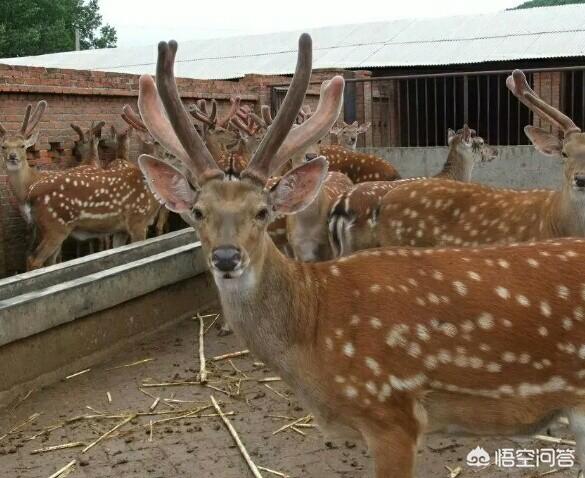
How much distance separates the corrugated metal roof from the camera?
53.7 feet

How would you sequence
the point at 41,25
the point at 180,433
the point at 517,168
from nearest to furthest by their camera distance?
the point at 180,433
the point at 517,168
the point at 41,25

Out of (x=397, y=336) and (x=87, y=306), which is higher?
(x=397, y=336)

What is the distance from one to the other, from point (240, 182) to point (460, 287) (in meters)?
0.98

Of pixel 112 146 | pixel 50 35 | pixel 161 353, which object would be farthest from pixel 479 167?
pixel 50 35

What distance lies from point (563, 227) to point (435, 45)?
531 inches

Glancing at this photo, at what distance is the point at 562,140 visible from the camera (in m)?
5.50

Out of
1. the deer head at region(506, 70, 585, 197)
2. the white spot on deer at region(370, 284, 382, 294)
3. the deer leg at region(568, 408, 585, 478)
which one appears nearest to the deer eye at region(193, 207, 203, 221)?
the white spot on deer at region(370, 284, 382, 294)

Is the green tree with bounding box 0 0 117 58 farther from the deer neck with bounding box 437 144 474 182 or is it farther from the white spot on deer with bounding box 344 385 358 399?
the white spot on deer with bounding box 344 385 358 399

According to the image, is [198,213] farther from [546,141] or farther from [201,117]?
[201,117]

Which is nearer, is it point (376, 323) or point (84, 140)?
point (376, 323)

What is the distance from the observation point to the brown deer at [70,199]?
7.77 meters

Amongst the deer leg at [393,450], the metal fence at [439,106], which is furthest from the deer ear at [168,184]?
the metal fence at [439,106]

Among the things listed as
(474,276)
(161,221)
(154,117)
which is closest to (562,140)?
(474,276)

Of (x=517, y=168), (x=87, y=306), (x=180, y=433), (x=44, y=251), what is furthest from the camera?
(x=517, y=168)
